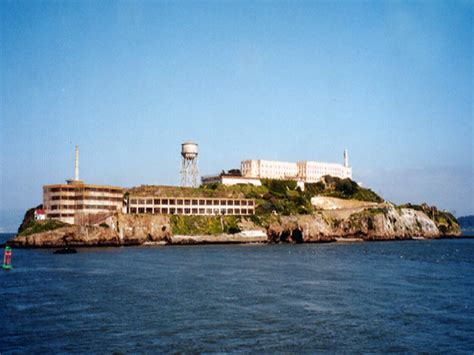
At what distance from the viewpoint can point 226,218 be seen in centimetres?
15262

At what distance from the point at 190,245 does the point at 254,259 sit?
46389mm

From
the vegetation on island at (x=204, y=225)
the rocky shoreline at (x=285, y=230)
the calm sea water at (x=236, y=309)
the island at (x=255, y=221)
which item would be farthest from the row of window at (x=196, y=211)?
the calm sea water at (x=236, y=309)

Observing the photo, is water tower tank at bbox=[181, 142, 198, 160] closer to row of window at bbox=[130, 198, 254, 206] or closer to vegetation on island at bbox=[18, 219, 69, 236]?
row of window at bbox=[130, 198, 254, 206]

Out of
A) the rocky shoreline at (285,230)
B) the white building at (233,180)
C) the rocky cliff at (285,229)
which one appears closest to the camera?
the rocky shoreline at (285,230)

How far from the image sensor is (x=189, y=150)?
169 m

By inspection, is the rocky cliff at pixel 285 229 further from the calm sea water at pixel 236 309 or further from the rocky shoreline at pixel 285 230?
the calm sea water at pixel 236 309

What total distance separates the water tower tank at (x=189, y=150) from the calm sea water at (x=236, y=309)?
311ft

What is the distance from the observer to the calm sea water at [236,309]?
33.8 meters

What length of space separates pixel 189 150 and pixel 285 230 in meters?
40.2

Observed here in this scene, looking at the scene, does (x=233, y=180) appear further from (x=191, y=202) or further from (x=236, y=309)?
(x=236, y=309)

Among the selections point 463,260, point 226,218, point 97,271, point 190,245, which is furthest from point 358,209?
point 97,271

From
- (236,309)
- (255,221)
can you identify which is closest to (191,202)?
(255,221)

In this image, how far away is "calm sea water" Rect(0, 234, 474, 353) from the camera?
3384 cm

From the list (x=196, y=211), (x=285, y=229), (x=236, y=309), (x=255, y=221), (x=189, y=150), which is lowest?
(x=236, y=309)
